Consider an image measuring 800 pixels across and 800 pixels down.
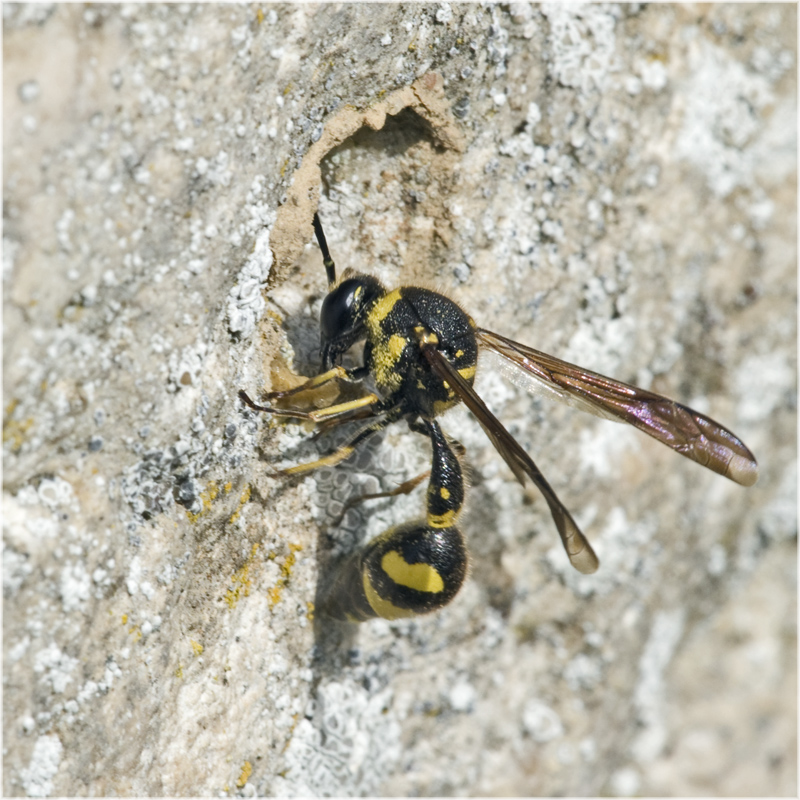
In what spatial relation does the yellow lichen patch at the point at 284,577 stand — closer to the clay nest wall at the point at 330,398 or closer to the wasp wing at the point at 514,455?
the clay nest wall at the point at 330,398

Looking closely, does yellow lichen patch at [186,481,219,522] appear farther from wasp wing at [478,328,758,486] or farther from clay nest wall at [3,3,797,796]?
wasp wing at [478,328,758,486]

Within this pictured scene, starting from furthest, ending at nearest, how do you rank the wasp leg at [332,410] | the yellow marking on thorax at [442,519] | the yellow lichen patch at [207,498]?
the yellow marking on thorax at [442,519], the wasp leg at [332,410], the yellow lichen patch at [207,498]

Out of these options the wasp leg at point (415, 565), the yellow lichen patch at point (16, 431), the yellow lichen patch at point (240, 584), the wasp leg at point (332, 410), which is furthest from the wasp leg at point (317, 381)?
the yellow lichen patch at point (16, 431)

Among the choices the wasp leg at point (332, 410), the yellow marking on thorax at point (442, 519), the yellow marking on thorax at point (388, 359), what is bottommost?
the yellow marking on thorax at point (442, 519)

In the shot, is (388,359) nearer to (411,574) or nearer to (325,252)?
(325,252)

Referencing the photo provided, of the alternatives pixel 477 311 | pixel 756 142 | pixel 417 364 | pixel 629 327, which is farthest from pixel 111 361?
pixel 756 142

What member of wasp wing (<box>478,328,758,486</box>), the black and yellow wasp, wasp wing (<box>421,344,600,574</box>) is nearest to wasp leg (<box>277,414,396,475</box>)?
the black and yellow wasp

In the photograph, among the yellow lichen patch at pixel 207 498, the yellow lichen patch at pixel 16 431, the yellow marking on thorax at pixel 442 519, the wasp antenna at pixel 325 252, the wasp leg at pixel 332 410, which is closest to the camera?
the yellow lichen patch at pixel 16 431

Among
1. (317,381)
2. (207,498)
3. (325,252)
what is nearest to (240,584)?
(207,498)
